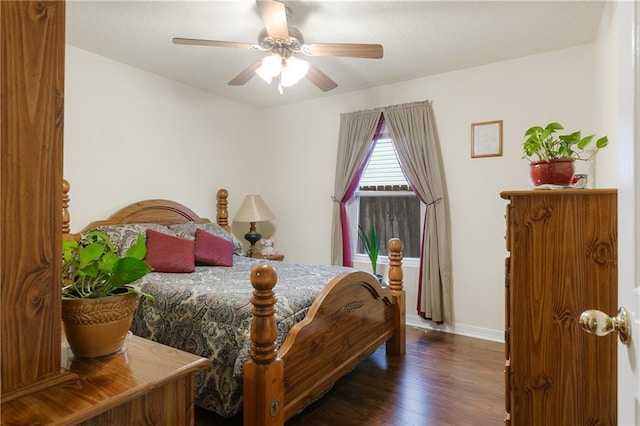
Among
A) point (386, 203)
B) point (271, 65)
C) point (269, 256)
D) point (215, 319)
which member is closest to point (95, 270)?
point (215, 319)

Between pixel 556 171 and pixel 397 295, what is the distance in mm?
1643

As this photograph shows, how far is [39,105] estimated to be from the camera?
727mm

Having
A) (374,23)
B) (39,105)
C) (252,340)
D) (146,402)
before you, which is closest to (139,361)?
(146,402)

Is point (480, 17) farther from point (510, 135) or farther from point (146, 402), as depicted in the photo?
point (146, 402)

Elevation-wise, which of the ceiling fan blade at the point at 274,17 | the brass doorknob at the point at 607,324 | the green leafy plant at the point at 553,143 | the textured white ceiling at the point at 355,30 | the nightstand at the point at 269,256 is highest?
the textured white ceiling at the point at 355,30

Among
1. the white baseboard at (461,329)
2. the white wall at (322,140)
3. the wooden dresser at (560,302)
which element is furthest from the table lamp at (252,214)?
the wooden dresser at (560,302)

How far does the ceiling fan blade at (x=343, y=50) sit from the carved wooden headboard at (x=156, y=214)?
2.06 meters

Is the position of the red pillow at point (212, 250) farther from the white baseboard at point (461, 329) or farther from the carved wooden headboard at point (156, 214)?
the white baseboard at point (461, 329)

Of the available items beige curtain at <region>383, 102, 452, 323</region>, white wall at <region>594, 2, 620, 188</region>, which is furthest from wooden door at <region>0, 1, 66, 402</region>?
beige curtain at <region>383, 102, 452, 323</region>

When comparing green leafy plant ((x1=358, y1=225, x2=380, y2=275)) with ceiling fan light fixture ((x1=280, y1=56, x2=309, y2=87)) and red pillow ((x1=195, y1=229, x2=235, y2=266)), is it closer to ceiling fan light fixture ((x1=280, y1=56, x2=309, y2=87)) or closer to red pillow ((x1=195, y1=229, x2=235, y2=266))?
red pillow ((x1=195, y1=229, x2=235, y2=266))

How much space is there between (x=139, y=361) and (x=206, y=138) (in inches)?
135

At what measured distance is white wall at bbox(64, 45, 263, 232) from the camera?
9.70ft

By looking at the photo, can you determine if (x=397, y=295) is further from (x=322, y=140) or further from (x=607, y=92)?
(x=322, y=140)

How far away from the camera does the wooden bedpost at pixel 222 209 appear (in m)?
4.04
